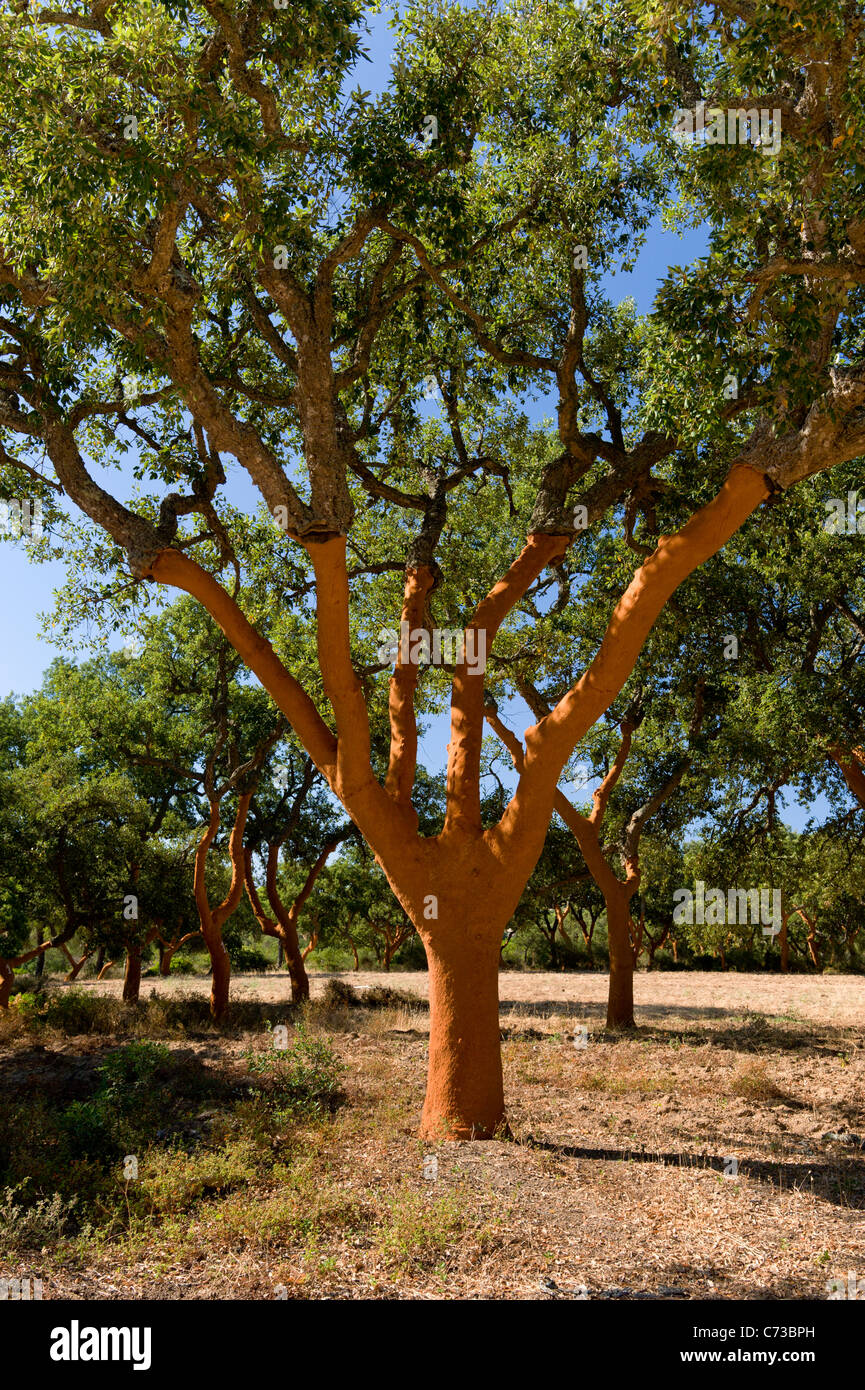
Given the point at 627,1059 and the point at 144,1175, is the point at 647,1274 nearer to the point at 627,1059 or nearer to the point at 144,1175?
the point at 144,1175

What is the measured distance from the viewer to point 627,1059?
37.4 feet

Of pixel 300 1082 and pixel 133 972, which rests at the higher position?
pixel 300 1082

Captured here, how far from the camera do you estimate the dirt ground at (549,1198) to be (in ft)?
14.9

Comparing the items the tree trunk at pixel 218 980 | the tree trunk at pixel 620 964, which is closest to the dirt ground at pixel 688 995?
the tree trunk at pixel 620 964

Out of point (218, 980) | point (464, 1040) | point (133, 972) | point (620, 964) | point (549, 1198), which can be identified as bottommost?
point (133, 972)

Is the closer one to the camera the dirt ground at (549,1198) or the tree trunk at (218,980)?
the dirt ground at (549,1198)

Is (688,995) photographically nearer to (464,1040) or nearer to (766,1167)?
(766,1167)

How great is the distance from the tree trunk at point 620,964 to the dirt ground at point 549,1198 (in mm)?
2912

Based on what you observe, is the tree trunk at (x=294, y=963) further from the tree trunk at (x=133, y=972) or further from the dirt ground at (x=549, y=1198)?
the dirt ground at (x=549, y=1198)

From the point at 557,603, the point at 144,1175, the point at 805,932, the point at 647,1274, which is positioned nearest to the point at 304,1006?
the point at 557,603

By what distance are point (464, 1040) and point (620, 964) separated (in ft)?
26.5

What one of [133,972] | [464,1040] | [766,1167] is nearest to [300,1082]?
[464,1040]

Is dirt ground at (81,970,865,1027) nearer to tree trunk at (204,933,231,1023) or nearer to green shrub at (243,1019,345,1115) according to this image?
tree trunk at (204,933,231,1023)

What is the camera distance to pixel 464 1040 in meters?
7.24
